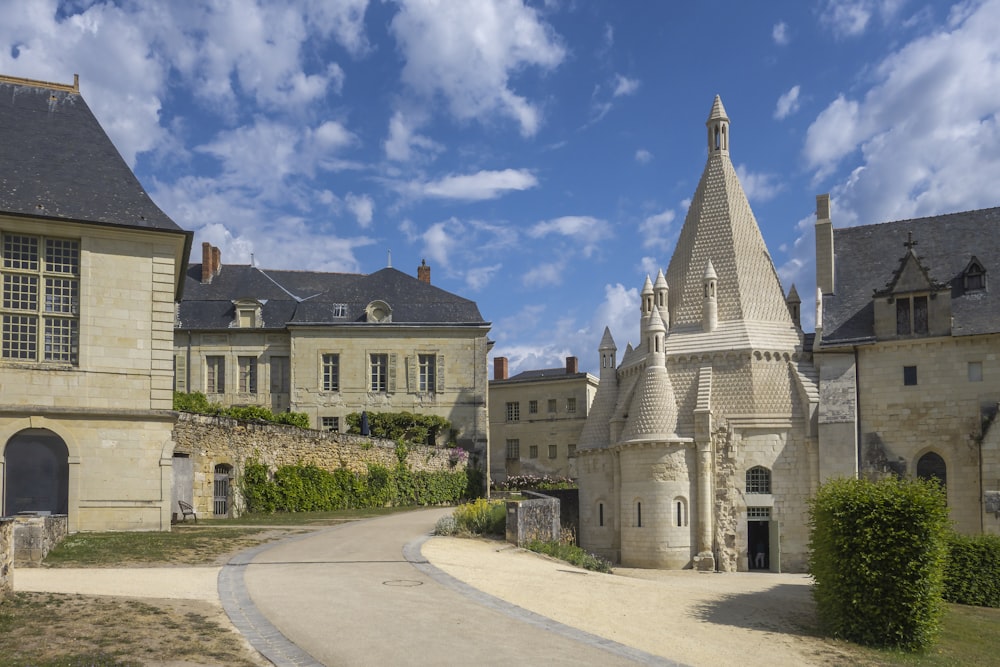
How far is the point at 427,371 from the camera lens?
4422 cm

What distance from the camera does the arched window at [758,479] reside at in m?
31.7

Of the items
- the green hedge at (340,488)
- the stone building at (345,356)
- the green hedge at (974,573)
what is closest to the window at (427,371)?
the stone building at (345,356)

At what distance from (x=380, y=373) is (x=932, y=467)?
24183mm

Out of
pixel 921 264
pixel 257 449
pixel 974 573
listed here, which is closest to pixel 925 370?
pixel 921 264

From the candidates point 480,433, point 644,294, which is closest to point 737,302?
point 644,294

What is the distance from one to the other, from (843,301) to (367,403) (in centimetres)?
2163

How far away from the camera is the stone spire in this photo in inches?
1358

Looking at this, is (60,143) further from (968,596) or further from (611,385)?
(968,596)

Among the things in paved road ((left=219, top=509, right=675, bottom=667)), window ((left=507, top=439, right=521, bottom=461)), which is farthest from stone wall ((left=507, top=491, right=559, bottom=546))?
window ((left=507, top=439, right=521, bottom=461))

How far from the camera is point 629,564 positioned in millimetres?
32094

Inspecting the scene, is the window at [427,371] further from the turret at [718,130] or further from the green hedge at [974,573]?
the green hedge at [974,573]

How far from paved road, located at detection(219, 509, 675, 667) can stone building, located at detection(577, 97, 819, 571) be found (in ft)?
55.8

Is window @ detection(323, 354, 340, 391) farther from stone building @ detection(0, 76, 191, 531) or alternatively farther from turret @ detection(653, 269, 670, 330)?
stone building @ detection(0, 76, 191, 531)

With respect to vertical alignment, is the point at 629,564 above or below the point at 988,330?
below
